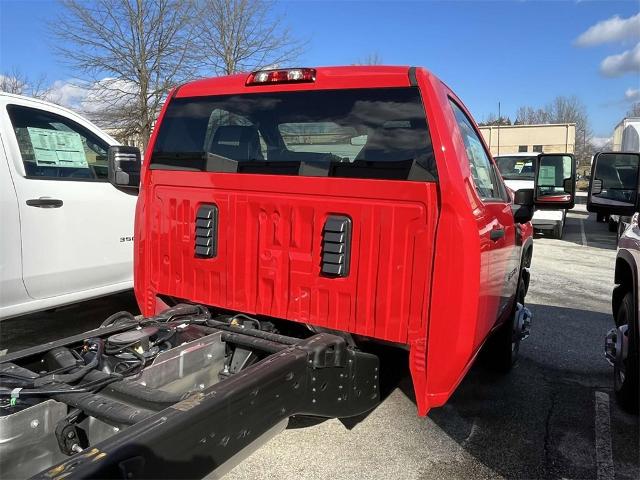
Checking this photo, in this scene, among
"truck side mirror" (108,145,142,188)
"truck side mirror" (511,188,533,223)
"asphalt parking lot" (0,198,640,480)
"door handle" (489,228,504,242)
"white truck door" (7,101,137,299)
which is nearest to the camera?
"door handle" (489,228,504,242)

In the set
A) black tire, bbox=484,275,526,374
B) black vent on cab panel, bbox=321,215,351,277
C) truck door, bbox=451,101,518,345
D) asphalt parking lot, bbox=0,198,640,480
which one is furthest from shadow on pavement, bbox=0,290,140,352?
truck door, bbox=451,101,518,345

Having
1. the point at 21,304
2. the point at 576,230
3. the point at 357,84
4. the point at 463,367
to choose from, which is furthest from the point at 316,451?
the point at 576,230

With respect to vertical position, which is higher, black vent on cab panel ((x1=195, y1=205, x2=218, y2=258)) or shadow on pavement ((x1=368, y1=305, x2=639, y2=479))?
black vent on cab panel ((x1=195, y1=205, x2=218, y2=258))

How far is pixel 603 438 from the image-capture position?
3.34m

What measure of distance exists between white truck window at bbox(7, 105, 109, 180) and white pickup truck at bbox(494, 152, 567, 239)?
10.4 m

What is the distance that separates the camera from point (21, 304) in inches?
157

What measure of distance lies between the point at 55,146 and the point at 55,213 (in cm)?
64

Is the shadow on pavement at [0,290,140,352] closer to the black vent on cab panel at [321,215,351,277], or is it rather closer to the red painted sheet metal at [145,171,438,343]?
the red painted sheet metal at [145,171,438,343]

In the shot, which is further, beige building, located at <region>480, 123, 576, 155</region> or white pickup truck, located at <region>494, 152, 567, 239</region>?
beige building, located at <region>480, 123, 576, 155</region>

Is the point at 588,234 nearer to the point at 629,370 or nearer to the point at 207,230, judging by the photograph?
the point at 629,370

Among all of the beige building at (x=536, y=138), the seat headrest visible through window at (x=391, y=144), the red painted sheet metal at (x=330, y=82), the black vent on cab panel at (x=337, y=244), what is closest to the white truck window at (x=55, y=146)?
the red painted sheet metal at (x=330, y=82)

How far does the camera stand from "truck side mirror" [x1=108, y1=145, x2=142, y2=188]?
11.5 feet

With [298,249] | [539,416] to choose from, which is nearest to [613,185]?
[539,416]

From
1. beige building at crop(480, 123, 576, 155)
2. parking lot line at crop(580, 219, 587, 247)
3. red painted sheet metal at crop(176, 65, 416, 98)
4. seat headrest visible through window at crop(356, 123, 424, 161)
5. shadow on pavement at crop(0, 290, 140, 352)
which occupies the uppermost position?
beige building at crop(480, 123, 576, 155)
